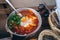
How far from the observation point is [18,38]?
1.52 meters

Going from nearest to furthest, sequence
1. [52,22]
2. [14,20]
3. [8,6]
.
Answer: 1. [52,22]
2. [14,20]
3. [8,6]

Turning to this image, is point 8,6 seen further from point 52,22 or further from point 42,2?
point 52,22

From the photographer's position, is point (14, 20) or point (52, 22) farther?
point (14, 20)

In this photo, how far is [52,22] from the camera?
1.44 m

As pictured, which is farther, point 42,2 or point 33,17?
point 42,2

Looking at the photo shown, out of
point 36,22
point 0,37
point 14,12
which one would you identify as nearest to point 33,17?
point 36,22

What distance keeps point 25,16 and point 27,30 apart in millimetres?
121

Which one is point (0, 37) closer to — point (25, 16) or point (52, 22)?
point (25, 16)

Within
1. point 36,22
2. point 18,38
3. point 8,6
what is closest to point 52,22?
point 36,22

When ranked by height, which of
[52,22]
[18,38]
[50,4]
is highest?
[50,4]

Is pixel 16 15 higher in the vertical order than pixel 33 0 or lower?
lower

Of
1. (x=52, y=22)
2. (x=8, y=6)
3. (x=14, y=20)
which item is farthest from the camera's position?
(x=8, y=6)

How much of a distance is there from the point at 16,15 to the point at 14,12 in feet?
0.10

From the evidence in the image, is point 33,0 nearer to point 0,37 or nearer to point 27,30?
point 27,30
